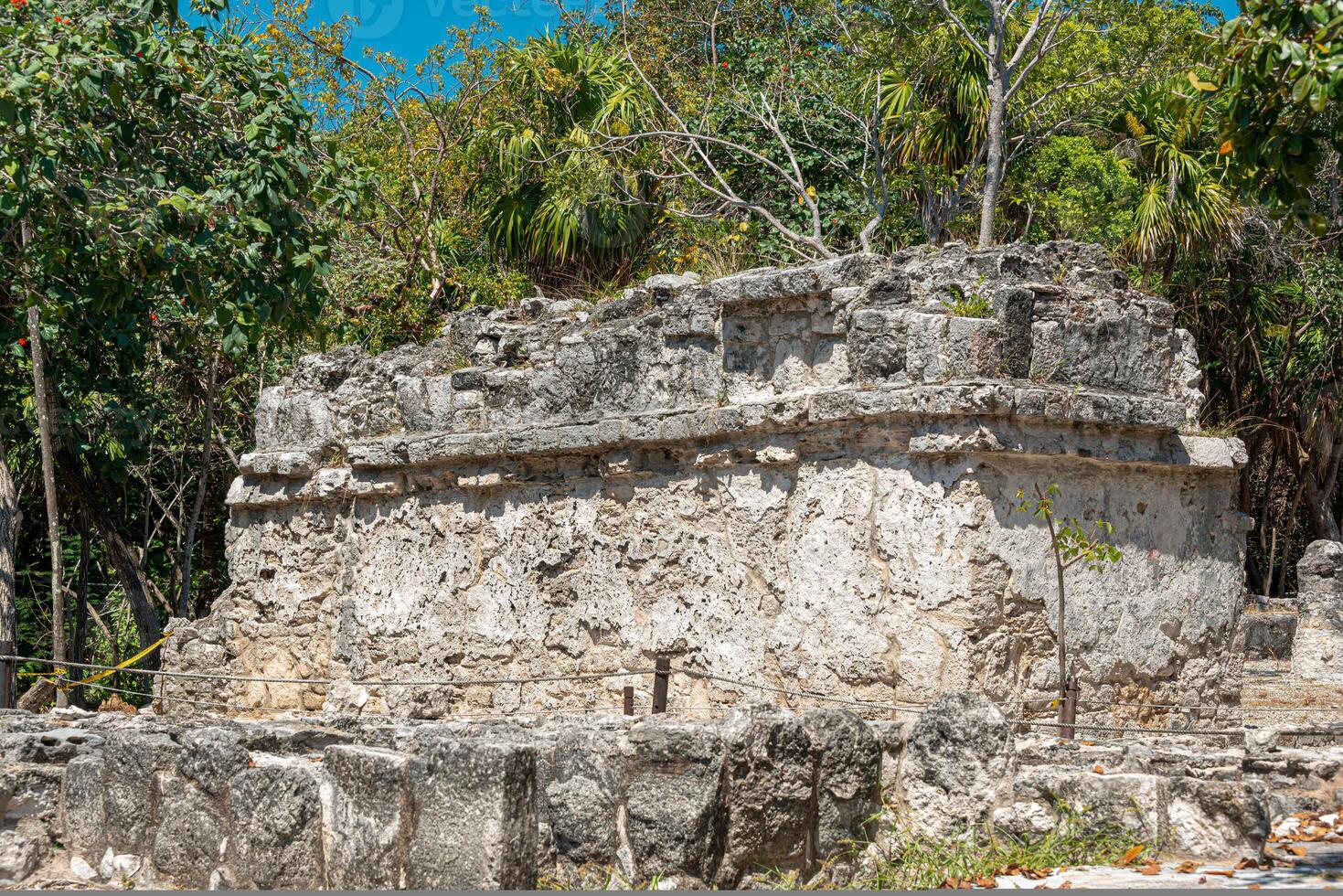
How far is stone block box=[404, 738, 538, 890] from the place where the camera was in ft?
15.3

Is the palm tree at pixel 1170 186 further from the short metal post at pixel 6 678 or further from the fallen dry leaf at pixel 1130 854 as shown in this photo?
the short metal post at pixel 6 678

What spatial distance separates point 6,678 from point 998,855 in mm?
7108

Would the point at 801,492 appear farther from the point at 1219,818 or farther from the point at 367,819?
the point at 367,819

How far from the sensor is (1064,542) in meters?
7.05

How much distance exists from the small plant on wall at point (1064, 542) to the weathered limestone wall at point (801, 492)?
8cm

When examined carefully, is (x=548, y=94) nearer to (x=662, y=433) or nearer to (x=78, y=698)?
(x=78, y=698)

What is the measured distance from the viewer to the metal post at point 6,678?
955cm

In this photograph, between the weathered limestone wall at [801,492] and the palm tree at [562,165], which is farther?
the palm tree at [562,165]

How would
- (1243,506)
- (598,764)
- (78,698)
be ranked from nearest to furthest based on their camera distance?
(598,764)
(78,698)
(1243,506)

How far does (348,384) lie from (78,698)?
17.3 ft

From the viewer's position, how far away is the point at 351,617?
380 inches

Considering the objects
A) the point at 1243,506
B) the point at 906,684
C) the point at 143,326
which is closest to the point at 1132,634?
the point at 906,684

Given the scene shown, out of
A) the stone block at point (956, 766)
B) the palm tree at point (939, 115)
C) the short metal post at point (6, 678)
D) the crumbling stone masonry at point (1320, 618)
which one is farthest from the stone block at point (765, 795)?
the palm tree at point (939, 115)

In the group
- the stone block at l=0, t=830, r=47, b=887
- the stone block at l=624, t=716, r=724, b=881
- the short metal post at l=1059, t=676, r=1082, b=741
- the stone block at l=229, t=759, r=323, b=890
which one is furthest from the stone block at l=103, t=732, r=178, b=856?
the short metal post at l=1059, t=676, r=1082, b=741
